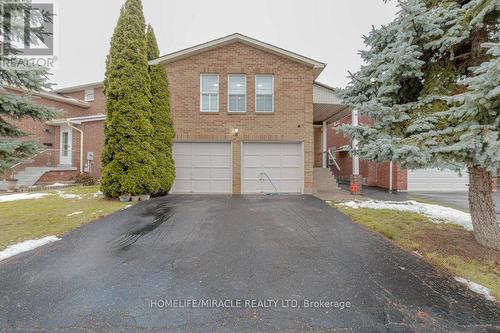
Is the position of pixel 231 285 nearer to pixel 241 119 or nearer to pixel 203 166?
pixel 203 166

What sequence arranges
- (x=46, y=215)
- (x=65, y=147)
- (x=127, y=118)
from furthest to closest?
(x=65, y=147) < (x=127, y=118) < (x=46, y=215)

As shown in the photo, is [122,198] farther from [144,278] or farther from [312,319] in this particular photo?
[312,319]

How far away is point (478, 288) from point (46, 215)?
9.18 meters

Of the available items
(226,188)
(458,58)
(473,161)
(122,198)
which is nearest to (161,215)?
(122,198)

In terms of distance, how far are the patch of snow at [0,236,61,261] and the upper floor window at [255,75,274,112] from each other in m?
8.32

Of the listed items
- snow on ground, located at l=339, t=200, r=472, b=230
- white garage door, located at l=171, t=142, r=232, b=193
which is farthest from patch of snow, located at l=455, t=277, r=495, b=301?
white garage door, located at l=171, t=142, r=232, b=193

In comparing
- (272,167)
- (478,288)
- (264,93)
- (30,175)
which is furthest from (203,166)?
(30,175)

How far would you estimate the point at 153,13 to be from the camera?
94.0 ft

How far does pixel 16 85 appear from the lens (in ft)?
14.8

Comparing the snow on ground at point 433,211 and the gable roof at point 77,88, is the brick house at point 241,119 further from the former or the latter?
the gable roof at point 77,88

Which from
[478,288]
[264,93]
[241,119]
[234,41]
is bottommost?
[478,288]

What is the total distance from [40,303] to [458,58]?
7.58m

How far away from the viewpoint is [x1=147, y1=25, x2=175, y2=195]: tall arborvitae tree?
29.6 ft

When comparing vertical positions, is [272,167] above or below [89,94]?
below
